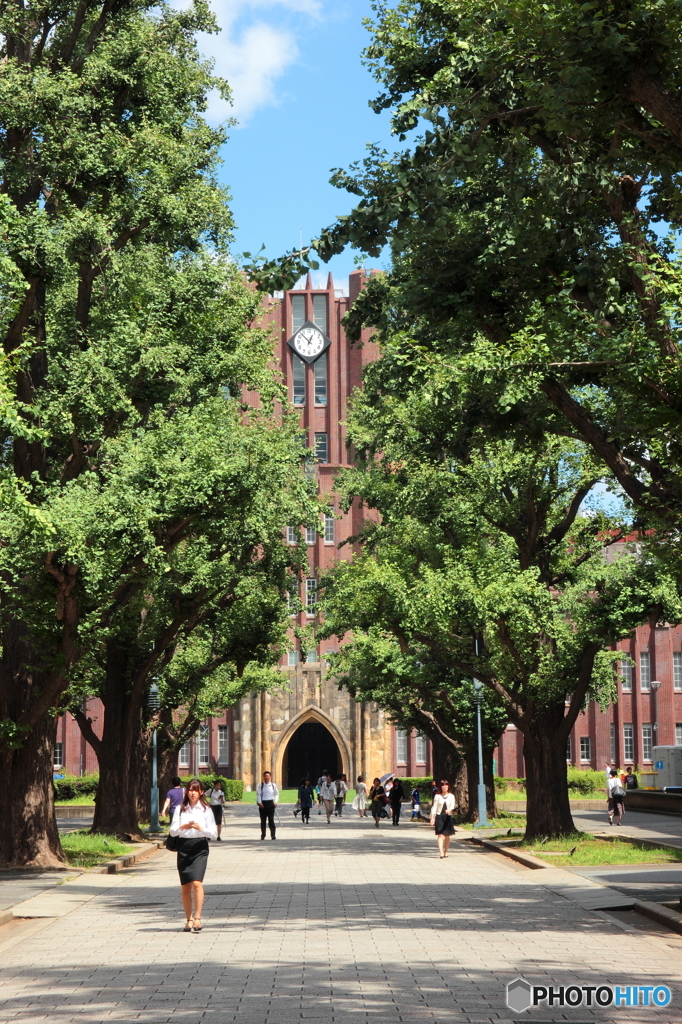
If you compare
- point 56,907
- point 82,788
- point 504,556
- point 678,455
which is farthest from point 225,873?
point 82,788

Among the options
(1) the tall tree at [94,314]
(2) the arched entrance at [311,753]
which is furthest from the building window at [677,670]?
(1) the tall tree at [94,314]

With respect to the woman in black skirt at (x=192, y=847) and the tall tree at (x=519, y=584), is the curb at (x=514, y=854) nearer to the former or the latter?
the tall tree at (x=519, y=584)

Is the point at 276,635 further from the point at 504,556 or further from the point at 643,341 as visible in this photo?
the point at 643,341

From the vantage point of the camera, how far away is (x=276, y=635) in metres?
35.1

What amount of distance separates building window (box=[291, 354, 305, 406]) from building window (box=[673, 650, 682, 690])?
25.1m

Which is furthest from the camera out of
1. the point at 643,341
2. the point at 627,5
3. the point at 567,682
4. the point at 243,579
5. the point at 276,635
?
the point at 276,635

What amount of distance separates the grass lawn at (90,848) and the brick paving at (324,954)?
10.6 feet

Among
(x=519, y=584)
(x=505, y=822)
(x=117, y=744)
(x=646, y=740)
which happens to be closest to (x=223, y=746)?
(x=646, y=740)

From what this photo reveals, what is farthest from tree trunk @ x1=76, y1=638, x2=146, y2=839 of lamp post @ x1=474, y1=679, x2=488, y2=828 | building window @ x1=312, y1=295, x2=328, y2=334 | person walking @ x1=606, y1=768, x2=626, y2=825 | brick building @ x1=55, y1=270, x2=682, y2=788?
building window @ x1=312, y1=295, x2=328, y2=334

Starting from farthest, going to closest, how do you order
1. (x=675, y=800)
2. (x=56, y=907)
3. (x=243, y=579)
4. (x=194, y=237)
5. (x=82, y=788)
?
(x=82, y=788)
(x=675, y=800)
(x=243, y=579)
(x=194, y=237)
(x=56, y=907)

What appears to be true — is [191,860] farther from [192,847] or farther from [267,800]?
[267,800]

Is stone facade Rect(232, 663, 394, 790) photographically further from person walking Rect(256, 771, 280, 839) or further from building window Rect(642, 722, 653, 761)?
person walking Rect(256, 771, 280, 839)

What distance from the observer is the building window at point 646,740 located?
2859 inches

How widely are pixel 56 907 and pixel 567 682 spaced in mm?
14118
